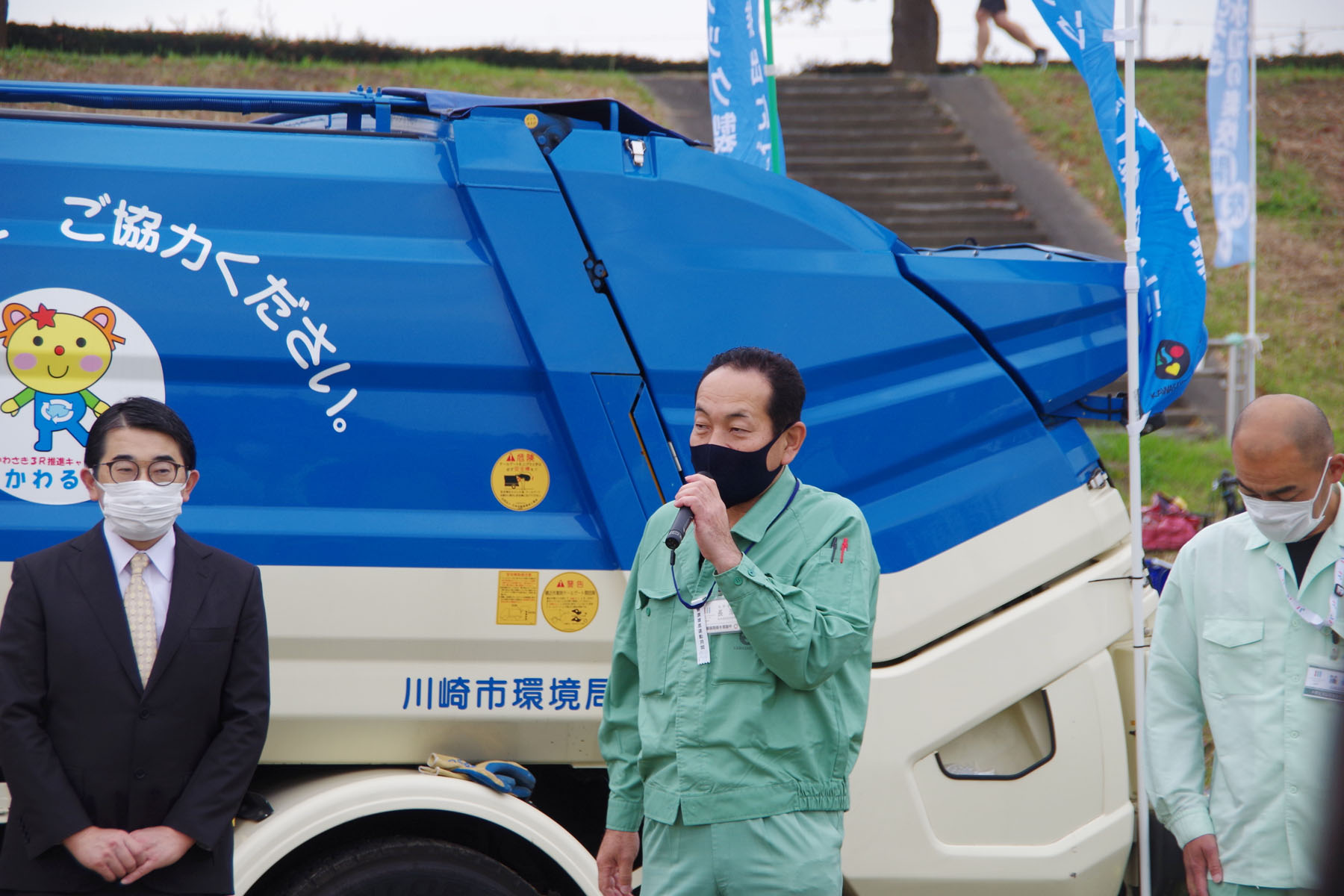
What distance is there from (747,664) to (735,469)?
13.9 inches

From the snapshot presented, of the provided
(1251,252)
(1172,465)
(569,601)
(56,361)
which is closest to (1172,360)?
(569,601)

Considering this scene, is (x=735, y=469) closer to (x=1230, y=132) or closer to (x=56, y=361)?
(x=56, y=361)

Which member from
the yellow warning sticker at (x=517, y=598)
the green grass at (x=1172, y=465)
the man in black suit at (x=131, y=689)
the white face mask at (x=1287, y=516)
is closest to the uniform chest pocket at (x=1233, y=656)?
the white face mask at (x=1287, y=516)

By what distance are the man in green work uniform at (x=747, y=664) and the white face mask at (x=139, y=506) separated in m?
0.92

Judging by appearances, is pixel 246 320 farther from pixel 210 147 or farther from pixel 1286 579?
pixel 1286 579

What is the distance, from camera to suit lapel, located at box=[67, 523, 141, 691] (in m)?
2.14

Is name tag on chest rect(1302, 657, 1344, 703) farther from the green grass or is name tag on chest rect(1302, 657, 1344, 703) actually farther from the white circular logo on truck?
the green grass

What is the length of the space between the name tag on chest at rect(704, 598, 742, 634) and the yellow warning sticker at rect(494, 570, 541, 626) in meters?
0.59

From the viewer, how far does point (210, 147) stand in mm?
2500

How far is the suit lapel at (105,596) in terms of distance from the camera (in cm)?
214

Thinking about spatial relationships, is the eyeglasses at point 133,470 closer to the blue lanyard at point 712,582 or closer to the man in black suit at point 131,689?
the man in black suit at point 131,689

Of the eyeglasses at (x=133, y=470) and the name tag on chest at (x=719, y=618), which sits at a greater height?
the eyeglasses at (x=133, y=470)

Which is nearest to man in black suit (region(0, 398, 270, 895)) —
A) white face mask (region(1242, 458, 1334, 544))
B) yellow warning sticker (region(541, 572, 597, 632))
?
yellow warning sticker (region(541, 572, 597, 632))

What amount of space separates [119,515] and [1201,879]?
7.38ft
